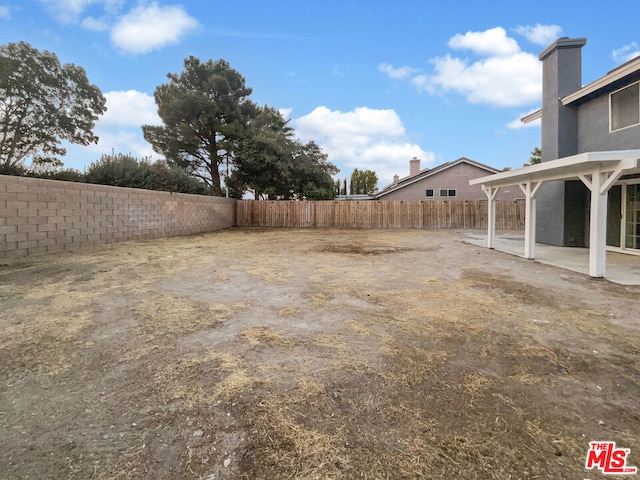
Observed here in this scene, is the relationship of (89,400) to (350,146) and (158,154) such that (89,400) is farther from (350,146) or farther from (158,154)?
(350,146)

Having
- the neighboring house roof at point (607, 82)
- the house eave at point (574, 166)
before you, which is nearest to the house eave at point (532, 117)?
the neighboring house roof at point (607, 82)

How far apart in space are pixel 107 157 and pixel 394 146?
2157cm

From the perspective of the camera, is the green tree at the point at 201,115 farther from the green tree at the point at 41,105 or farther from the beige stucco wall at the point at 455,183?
the beige stucco wall at the point at 455,183

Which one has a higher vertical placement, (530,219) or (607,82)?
(607,82)

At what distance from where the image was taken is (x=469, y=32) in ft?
33.8

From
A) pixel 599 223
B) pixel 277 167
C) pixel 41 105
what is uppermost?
pixel 41 105

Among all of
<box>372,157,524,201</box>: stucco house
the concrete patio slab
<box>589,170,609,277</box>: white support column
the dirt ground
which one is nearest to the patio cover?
<box>589,170,609,277</box>: white support column

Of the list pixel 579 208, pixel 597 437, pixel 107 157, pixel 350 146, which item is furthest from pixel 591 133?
pixel 350 146

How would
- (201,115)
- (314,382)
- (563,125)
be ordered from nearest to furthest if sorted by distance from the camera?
(314,382) < (563,125) < (201,115)

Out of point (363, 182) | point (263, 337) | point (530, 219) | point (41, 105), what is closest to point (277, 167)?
point (41, 105)

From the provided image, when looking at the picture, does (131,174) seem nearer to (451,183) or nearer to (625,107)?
(625,107)

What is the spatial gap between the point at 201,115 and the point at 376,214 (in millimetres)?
11645

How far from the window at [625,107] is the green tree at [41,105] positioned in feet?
68.2

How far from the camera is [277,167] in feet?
60.7
